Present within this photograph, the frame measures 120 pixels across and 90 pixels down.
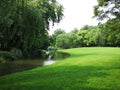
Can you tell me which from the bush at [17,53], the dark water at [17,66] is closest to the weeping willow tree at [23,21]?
the dark water at [17,66]

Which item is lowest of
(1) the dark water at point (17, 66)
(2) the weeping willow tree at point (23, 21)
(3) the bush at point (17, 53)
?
(1) the dark water at point (17, 66)

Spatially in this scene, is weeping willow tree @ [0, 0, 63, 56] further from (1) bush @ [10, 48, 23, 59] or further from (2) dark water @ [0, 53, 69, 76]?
(1) bush @ [10, 48, 23, 59]

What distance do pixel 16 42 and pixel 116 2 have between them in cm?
1547

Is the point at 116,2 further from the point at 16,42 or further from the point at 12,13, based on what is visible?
the point at 16,42

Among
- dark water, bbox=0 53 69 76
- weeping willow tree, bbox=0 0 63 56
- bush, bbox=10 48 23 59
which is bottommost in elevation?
dark water, bbox=0 53 69 76

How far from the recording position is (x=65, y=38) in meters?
89.2

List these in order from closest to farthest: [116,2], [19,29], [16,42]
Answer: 1. [19,29]
2. [116,2]
3. [16,42]

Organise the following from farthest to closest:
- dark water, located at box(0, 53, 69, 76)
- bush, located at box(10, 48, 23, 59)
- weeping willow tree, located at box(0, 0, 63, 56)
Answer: bush, located at box(10, 48, 23, 59) < dark water, located at box(0, 53, 69, 76) < weeping willow tree, located at box(0, 0, 63, 56)

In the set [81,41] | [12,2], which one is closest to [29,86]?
[12,2]

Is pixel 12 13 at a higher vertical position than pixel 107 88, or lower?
higher

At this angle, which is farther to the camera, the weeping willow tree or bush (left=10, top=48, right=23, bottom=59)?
bush (left=10, top=48, right=23, bottom=59)

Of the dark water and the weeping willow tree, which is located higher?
the weeping willow tree

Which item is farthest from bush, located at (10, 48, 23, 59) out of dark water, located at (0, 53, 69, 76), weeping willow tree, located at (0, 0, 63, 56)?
weeping willow tree, located at (0, 0, 63, 56)

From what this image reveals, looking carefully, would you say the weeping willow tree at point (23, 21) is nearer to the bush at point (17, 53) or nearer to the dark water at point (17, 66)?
Answer: the dark water at point (17, 66)
